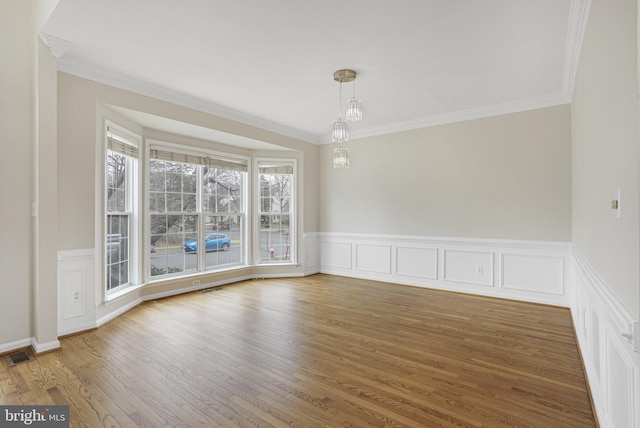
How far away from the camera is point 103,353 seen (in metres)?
2.82

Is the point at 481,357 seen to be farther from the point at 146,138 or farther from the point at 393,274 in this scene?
the point at 146,138

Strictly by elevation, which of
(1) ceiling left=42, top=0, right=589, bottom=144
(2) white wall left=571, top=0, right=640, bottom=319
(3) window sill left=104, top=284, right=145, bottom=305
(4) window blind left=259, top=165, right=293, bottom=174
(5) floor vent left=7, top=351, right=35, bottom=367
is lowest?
(5) floor vent left=7, top=351, right=35, bottom=367

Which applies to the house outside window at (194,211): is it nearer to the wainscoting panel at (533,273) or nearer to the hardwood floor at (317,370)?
the hardwood floor at (317,370)

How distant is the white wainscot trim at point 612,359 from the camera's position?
3.68 ft

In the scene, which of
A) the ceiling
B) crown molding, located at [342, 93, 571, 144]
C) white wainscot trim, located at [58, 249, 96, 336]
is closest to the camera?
the ceiling

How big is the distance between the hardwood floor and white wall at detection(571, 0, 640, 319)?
3.41 feet

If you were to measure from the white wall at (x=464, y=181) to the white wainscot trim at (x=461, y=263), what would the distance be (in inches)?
5.9

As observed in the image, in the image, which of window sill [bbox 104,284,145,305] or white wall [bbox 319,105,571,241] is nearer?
window sill [bbox 104,284,145,305]

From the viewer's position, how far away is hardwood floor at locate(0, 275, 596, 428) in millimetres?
1980

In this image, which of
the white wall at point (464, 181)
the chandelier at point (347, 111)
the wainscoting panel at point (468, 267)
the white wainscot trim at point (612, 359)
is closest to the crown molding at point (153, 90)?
the white wall at point (464, 181)

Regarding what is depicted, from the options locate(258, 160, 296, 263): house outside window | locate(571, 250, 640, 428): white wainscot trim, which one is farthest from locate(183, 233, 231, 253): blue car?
locate(571, 250, 640, 428): white wainscot trim

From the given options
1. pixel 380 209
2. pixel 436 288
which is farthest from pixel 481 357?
pixel 380 209

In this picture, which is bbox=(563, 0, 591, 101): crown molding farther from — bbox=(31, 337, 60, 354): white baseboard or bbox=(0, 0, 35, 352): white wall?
bbox=(31, 337, 60, 354): white baseboard

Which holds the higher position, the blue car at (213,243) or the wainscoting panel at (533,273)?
the blue car at (213,243)
